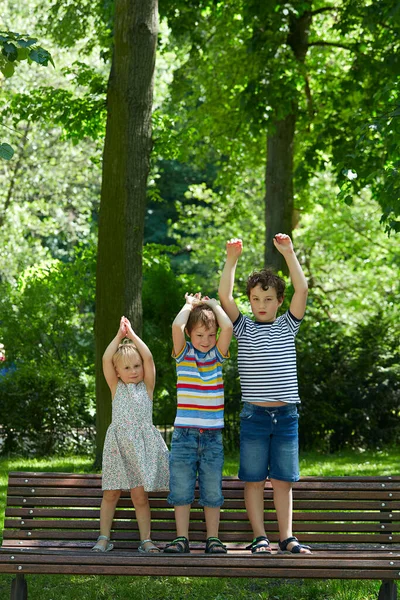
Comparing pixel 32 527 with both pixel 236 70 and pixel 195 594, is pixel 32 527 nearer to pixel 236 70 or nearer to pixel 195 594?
pixel 195 594

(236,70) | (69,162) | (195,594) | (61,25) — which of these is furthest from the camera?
(69,162)

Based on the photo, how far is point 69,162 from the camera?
90.9ft

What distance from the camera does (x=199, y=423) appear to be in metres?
5.03

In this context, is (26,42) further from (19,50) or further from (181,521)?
(181,521)

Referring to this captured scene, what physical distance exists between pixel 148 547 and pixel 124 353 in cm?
103

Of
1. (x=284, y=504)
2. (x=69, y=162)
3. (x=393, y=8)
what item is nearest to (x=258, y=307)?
(x=284, y=504)

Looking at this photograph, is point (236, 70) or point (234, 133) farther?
point (234, 133)

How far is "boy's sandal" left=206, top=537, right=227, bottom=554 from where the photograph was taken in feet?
16.3

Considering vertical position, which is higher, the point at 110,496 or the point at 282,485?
the point at 282,485

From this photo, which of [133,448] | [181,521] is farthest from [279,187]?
[181,521]

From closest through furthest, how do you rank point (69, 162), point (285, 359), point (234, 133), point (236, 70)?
point (285, 359)
point (236, 70)
point (234, 133)
point (69, 162)

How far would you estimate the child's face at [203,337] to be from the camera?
16.7 feet

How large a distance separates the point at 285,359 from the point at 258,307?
13.1 inches

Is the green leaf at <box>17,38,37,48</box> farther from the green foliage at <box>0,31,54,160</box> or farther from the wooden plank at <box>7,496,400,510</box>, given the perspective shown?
the wooden plank at <box>7,496,400,510</box>
